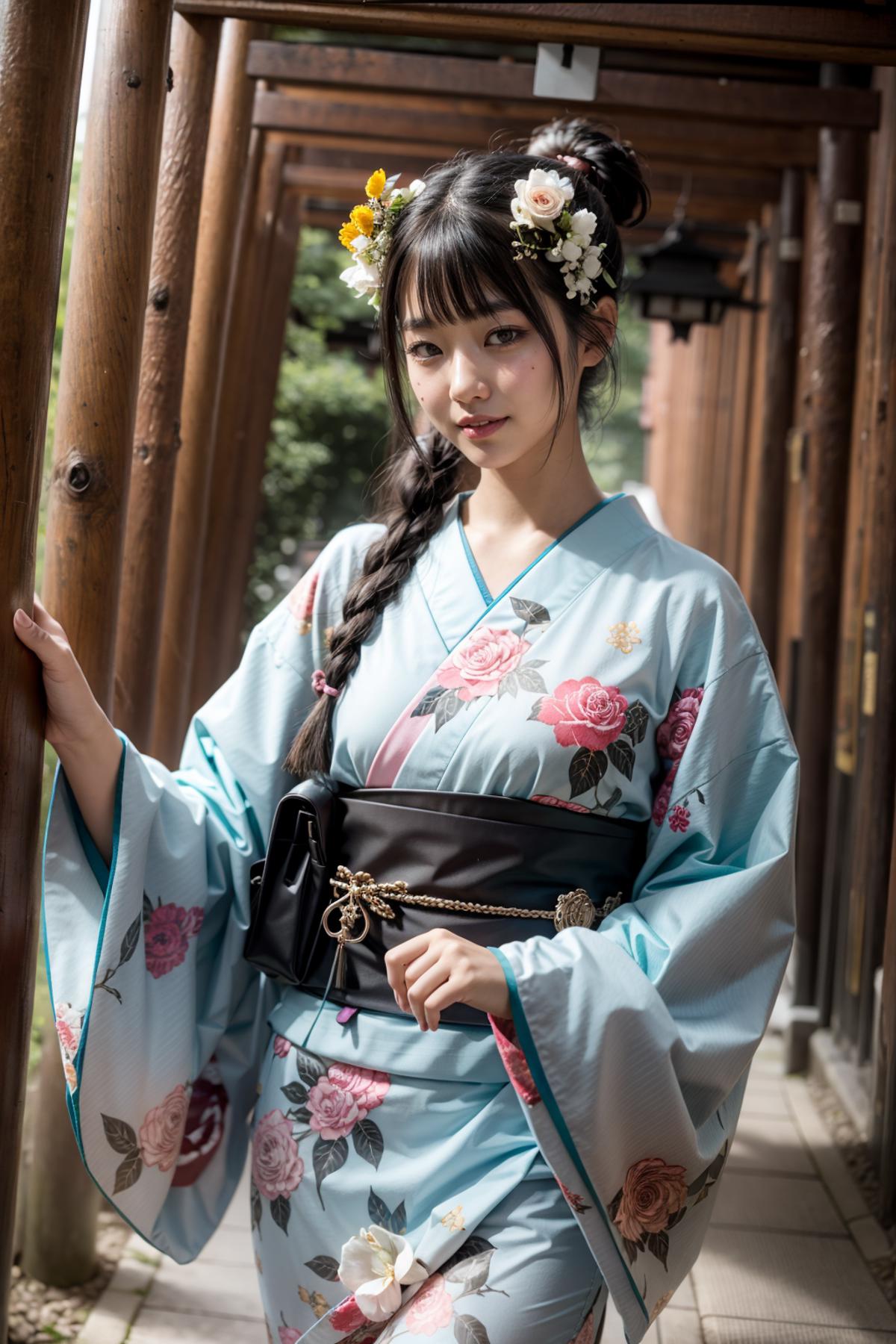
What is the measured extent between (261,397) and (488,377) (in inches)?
167

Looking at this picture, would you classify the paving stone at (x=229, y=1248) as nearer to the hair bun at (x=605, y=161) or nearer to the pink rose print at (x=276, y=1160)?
the pink rose print at (x=276, y=1160)

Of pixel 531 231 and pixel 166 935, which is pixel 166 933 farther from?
pixel 531 231

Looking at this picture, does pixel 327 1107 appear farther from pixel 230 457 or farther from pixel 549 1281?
pixel 230 457

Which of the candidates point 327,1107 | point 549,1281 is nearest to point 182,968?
point 327,1107

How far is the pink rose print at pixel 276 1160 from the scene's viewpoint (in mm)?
2057

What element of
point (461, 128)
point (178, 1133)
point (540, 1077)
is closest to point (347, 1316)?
point (178, 1133)

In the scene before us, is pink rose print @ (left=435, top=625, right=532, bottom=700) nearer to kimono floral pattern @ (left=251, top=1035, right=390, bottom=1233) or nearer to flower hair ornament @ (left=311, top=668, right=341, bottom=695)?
flower hair ornament @ (left=311, top=668, right=341, bottom=695)

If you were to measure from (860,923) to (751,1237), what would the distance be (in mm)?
1136

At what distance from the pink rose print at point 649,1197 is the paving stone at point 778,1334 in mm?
1302

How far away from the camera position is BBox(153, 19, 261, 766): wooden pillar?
12.0ft

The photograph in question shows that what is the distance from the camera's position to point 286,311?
6.48 meters

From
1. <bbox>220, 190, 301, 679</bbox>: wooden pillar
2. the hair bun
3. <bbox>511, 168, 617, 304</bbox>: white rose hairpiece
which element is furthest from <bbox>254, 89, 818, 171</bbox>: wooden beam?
<bbox>511, 168, 617, 304</bbox>: white rose hairpiece

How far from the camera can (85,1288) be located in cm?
320

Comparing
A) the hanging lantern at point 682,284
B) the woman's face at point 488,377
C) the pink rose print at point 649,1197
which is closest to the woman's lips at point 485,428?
the woman's face at point 488,377
